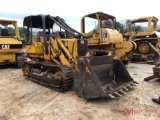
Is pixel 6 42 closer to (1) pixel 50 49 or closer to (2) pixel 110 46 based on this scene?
(1) pixel 50 49

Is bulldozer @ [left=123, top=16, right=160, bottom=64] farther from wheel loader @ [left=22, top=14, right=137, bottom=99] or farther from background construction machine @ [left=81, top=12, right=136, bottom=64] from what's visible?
wheel loader @ [left=22, top=14, right=137, bottom=99]

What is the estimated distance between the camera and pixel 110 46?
8477mm

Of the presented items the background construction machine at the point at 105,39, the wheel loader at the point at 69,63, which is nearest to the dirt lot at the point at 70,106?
the wheel loader at the point at 69,63

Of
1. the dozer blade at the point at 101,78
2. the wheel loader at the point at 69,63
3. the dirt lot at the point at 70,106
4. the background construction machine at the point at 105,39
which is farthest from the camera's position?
the background construction machine at the point at 105,39

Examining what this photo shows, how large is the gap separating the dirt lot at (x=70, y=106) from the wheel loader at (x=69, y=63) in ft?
0.74

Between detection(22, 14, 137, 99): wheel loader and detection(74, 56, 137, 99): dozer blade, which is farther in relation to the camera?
detection(22, 14, 137, 99): wheel loader

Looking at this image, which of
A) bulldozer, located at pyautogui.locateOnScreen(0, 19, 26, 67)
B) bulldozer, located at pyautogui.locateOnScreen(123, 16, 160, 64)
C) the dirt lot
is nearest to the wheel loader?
the dirt lot

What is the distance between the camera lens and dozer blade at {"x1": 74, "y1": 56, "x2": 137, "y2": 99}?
13.4ft

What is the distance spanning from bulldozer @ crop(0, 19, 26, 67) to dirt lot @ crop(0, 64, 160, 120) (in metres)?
3.74

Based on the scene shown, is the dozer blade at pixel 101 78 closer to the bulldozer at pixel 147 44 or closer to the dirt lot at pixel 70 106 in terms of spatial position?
the dirt lot at pixel 70 106

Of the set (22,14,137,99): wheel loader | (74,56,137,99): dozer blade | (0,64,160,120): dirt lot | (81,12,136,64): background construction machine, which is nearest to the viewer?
(0,64,160,120): dirt lot

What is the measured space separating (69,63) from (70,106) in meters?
1.56

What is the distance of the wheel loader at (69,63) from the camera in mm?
4246

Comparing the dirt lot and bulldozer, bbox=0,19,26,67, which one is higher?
bulldozer, bbox=0,19,26,67
